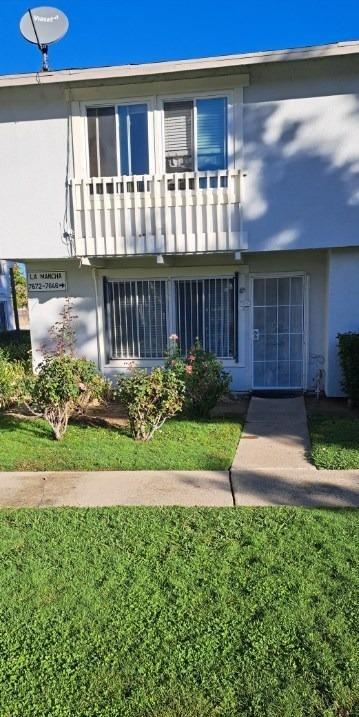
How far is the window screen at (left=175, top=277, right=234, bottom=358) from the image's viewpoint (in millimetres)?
9430

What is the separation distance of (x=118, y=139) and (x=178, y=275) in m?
2.60

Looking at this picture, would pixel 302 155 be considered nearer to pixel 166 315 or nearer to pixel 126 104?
pixel 126 104

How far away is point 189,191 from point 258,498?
5.56 meters

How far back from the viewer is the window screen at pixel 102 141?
8570mm

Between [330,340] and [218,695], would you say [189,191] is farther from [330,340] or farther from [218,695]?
[218,695]

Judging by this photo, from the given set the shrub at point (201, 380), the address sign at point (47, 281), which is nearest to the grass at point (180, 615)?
the shrub at point (201, 380)

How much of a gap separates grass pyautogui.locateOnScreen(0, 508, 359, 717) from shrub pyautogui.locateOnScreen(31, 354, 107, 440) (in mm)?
2286

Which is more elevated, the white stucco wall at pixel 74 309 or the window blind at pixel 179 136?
the window blind at pixel 179 136

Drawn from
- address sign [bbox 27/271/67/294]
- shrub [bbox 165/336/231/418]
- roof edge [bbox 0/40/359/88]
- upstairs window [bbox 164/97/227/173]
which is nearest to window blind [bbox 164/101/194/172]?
upstairs window [bbox 164/97/227/173]

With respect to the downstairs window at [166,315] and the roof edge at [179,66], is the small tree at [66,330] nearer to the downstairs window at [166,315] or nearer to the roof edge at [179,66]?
the downstairs window at [166,315]

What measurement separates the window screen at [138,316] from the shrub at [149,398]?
3352 millimetres

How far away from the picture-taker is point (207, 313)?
9.50 meters

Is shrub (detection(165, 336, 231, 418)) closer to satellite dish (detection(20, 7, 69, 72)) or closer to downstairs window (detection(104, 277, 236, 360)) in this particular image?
downstairs window (detection(104, 277, 236, 360))

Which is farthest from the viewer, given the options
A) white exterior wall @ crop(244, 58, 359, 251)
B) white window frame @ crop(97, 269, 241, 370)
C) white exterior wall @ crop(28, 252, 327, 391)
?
white window frame @ crop(97, 269, 241, 370)
